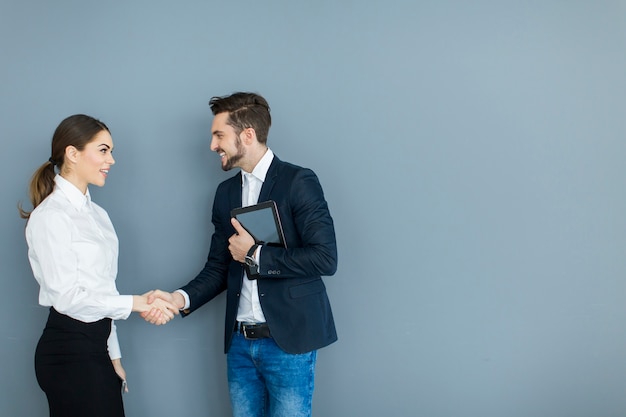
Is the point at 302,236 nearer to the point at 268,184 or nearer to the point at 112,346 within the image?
the point at 268,184

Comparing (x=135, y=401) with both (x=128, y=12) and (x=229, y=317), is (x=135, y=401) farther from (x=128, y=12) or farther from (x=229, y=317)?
(x=128, y=12)

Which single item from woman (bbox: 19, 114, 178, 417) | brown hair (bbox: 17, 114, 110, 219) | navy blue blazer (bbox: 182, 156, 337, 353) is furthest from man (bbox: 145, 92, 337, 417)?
brown hair (bbox: 17, 114, 110, 219)

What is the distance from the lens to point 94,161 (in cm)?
230

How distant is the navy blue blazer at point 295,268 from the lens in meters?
2.21

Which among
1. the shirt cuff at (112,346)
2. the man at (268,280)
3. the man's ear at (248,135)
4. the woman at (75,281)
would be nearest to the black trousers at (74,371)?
the woman at (75,281)

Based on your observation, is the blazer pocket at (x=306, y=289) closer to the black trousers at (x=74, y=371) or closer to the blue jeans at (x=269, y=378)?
the blue jeans at (x=269, y=378)

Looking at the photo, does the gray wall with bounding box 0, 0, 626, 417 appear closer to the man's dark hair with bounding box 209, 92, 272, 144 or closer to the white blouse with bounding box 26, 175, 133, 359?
the man's dark hair with bounding box 209, 92, 272, 144

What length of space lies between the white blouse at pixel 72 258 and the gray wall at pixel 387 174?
60 cm

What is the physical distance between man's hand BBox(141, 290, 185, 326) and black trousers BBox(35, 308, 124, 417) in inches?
9.6

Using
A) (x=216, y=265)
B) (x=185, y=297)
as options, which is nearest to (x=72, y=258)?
(x=185, y=297)

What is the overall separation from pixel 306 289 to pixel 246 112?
2.50ft

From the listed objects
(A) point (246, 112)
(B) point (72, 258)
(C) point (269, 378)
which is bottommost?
(C) point (269, 378)

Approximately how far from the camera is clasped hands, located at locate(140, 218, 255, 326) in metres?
2.31

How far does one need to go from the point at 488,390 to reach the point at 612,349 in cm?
59
